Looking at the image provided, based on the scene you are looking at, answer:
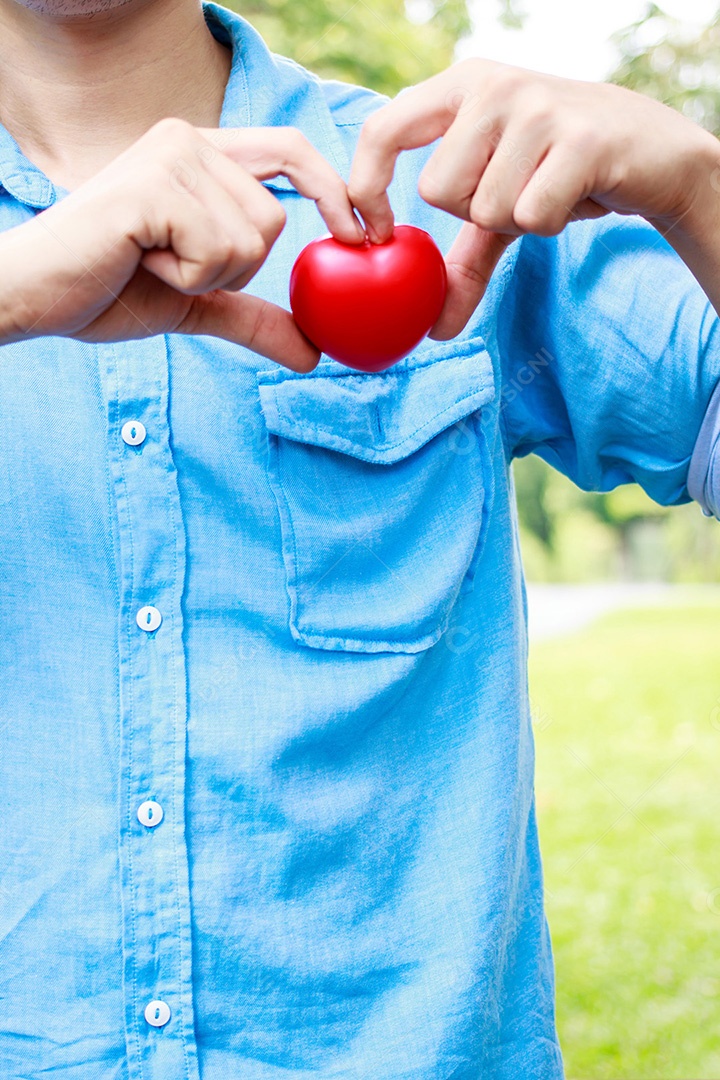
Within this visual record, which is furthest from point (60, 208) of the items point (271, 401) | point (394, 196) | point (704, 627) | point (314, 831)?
point (704, 627)

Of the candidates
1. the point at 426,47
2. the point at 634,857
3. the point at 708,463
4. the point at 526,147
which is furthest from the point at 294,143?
the point at 426,47

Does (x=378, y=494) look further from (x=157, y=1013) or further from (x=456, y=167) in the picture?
(x=157, y=1013)

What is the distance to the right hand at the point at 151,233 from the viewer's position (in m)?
1.04

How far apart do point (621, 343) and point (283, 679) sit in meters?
0.62

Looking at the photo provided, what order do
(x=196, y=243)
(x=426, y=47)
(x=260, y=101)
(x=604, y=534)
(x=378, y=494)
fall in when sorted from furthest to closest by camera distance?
(x=604, y=534) → (x=426, y=47) → (x=260, y=101) → (x=378, y=494) → (x=196, y=243)

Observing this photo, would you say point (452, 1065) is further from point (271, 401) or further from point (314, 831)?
point (271, 401)

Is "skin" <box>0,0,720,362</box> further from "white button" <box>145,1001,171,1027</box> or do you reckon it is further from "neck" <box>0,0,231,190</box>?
"white button" <box>145,1001,171,1027</box>

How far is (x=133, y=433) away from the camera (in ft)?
4.71

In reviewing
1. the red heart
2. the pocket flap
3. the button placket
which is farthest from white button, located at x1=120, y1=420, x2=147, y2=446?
the red heart

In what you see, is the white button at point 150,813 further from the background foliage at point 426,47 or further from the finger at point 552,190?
the background foliage at point 426,47

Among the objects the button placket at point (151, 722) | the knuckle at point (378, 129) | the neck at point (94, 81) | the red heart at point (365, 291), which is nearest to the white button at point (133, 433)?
the button placket at point (151, 722)

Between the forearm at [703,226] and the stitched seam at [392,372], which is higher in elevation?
the forearm at [703,226]

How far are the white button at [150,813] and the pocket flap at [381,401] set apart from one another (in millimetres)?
494

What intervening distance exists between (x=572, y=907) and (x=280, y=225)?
4.74 metres
